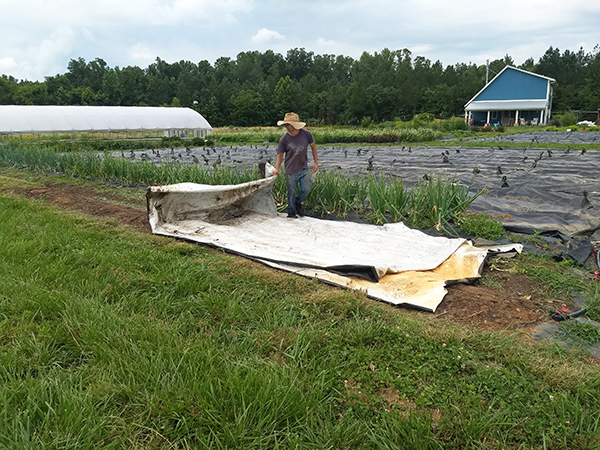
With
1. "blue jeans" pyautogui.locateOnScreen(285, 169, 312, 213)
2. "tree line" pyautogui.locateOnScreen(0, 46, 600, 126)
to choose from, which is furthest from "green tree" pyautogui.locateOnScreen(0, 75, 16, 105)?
"blue jeans" pyautogui.locateOnScreen(285, 169, 312, 213)

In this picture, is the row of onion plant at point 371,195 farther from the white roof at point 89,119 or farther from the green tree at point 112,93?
the green tree at point 112,93

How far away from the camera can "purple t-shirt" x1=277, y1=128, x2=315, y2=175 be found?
489 centimetres

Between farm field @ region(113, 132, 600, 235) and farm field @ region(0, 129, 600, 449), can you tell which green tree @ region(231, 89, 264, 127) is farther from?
farm field @ region(0, 129, 600, 449)

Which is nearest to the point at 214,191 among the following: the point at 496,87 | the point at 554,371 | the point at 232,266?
the point at 232,266

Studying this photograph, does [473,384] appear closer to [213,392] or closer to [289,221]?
[213,392]

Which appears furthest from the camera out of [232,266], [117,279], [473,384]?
[232,266]

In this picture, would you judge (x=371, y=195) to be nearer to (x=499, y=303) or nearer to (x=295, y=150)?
(x=295, y=150)

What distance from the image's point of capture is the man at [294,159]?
192 inches

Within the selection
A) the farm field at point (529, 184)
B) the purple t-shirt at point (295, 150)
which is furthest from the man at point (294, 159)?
the farm field at point (529, 184)

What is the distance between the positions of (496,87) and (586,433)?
39.9 meters

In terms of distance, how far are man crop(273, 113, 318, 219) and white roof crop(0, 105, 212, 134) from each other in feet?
64.1

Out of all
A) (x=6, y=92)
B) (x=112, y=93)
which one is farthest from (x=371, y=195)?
(x=6, y=92)

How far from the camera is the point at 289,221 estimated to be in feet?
15.4

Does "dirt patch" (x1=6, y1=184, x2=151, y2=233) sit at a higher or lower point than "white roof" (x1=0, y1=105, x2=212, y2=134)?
lower
